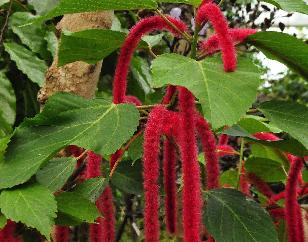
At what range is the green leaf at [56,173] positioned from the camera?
2.79 ft

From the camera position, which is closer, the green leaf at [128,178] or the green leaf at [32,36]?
the green leaf at [128,178]

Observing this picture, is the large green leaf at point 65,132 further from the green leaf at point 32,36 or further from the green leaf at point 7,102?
the green leaf at point 32,36

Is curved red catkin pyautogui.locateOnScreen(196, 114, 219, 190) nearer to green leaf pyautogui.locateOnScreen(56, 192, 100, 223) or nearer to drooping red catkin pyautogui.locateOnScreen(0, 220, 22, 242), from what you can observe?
green leaf pyautogui.locateOnScreen(56, 192, 100, 223)

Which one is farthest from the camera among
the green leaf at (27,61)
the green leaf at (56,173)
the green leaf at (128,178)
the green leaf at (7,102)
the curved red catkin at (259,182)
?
the green leaf at (27,61)

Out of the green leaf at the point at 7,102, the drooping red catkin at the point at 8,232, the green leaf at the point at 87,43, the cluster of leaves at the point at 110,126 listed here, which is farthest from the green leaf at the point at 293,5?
the green leaf at the point at 7,102

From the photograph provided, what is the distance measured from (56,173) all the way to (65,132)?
14 cm

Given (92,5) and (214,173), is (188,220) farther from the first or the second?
(92,5)

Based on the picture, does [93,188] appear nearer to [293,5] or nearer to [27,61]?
[293,5]

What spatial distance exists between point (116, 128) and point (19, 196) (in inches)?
5.8

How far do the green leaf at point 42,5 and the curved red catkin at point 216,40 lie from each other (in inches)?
36.0

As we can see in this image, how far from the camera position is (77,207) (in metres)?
0.76

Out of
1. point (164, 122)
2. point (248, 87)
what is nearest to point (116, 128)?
point (164, 122)

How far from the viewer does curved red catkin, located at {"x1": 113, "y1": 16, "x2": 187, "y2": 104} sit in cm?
78

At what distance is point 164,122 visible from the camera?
2.35 ft
